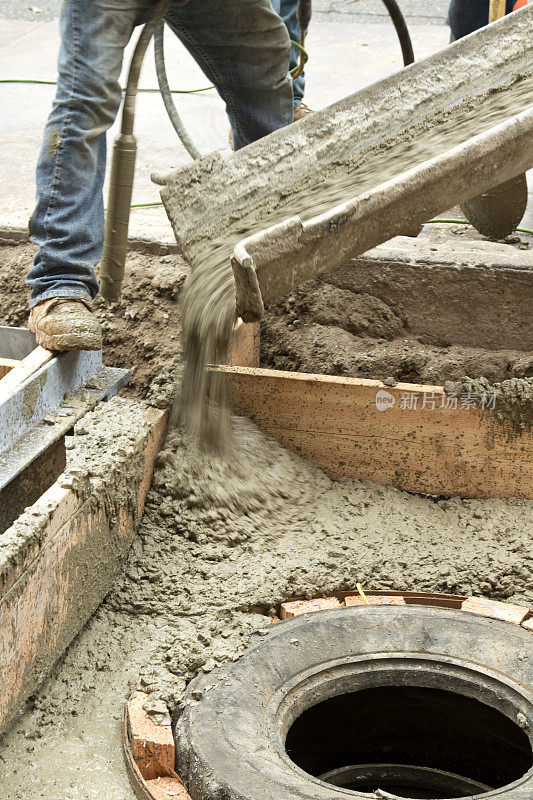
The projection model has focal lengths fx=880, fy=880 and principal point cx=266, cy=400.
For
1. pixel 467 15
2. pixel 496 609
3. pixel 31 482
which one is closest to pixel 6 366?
pixel 31 482

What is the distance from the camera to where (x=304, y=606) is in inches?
99.3

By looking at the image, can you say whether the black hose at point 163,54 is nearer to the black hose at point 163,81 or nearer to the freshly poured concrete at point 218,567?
the black hose at point 163,81

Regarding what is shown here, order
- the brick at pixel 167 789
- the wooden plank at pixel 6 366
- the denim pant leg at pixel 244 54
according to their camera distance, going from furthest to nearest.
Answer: the denim pant leg at pixel 244 54
the wooden plank at pixel 6 366
the brick at pixel 167 789

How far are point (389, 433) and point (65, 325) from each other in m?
1.13

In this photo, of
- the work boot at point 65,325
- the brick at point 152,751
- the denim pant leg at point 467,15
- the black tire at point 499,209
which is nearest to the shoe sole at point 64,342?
the work boot at point 65,325

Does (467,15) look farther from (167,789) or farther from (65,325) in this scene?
→ (167,789)

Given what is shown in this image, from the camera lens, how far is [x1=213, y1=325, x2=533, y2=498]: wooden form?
2898 millimetres

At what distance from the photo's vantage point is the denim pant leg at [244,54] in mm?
3264

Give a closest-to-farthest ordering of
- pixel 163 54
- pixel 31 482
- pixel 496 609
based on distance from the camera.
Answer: pixel 496 609, pixel 31 482, pixel 163 54

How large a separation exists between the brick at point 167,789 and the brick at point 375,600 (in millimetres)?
756

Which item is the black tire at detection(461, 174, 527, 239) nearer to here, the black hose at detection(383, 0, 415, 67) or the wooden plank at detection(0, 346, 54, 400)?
the black hose at detection(383, 0, 415, 67)

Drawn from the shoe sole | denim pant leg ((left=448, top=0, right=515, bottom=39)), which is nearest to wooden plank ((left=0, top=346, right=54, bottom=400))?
the shoe sole

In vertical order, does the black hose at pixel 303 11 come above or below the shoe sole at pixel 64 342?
above

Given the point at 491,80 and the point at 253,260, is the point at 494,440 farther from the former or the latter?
the point at 491,80
